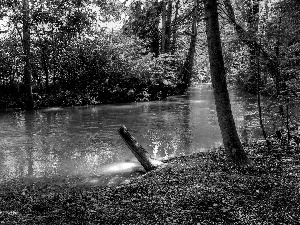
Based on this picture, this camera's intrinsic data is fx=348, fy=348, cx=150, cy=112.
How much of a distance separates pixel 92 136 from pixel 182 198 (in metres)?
8.46

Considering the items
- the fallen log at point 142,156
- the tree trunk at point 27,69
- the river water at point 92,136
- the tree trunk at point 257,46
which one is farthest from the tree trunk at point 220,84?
the tree trunk at point 27,69

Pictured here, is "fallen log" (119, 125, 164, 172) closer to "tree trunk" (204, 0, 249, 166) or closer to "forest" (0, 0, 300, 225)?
"forest" (0, 0, 300, 225)

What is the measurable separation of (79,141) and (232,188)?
26.0 ft

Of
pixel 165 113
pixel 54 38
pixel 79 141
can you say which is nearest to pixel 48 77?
pixel 54 38

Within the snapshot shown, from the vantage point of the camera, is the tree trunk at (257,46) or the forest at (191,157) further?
the tree trunk at (257,46)

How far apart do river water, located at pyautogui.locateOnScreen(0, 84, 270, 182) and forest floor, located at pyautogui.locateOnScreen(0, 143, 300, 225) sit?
1836 mm

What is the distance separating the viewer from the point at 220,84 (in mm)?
6809

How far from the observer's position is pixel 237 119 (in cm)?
1642

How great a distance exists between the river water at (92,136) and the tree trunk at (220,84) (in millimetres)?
2616

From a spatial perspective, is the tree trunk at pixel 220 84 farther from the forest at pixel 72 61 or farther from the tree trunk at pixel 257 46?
the forest at pixel 72 61

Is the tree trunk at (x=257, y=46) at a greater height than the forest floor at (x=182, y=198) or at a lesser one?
greater

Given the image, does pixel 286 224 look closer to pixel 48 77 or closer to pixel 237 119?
pixel 237 119

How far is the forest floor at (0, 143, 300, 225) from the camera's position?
496cm

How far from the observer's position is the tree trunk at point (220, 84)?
670cm
